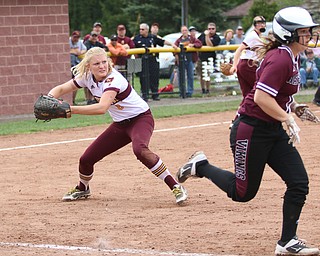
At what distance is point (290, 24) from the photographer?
6.23 metres

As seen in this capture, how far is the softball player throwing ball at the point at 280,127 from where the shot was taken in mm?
6137

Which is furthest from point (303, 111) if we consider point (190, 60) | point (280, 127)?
point (190, 60)

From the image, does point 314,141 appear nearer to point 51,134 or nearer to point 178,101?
point 51,134

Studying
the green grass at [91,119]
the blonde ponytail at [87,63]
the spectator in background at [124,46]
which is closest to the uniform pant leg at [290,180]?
the blonde ponytail at [87,63]

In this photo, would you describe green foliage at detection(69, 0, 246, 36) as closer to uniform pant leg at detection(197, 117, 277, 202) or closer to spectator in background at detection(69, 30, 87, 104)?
spectator in background at detection(69, 30, 87, 104)

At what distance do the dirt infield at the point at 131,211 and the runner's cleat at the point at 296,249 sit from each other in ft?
0.68

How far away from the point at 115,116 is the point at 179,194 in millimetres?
1073

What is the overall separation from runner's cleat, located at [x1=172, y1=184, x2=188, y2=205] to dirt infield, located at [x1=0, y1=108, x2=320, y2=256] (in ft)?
0.34

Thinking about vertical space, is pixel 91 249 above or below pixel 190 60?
above

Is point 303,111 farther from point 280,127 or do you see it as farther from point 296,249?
point 296,249

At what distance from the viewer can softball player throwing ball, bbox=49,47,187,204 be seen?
8.39m

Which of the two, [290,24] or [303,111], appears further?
[303,111]

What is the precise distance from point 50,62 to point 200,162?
1239 cm

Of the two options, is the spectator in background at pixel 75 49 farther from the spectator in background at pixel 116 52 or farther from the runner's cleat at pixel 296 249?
the runner's cleat at pixel 296 249
